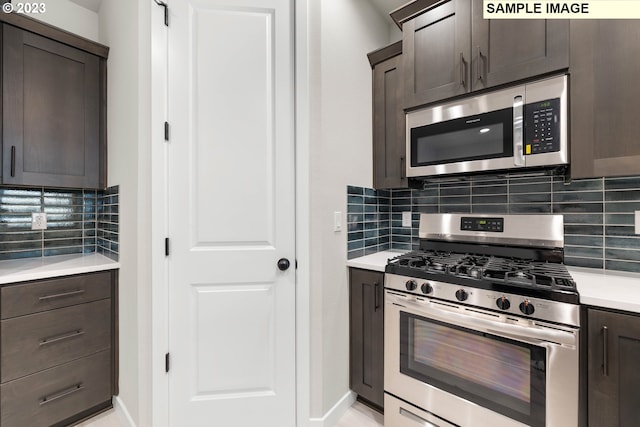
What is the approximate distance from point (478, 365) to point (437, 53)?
5.64ft

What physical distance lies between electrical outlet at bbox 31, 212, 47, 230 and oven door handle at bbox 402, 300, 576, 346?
8.55 ft

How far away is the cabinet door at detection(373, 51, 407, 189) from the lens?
1.96 meters

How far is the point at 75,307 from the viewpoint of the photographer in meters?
1.72

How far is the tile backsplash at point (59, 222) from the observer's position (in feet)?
6.41

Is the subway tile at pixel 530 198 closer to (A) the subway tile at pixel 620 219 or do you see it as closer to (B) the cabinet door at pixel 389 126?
(A) the subway tile at pixel 620 219

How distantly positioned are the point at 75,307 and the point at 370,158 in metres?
2.14

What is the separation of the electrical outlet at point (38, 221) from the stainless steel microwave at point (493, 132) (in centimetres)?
266

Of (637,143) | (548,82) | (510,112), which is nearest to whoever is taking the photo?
(637,143)

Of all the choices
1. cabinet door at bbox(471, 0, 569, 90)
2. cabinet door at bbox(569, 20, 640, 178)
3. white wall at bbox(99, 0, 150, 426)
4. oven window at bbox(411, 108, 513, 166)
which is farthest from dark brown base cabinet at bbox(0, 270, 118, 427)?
cabinet door at bbox(569, 20, 640, 178)

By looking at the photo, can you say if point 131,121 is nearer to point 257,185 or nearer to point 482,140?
point 257,185

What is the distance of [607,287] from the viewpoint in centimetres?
120

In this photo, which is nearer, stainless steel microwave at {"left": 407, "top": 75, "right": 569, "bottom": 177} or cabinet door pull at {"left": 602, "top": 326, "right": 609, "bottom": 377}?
cabinet door pull at {"left": 602, "top": 326, "right": 609, "bottom": 377}

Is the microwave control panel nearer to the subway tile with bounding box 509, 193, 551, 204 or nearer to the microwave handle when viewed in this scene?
the microwave handle

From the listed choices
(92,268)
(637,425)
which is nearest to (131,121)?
(92,268)
